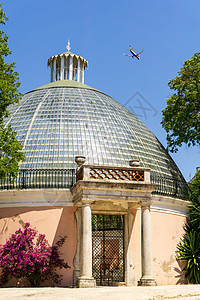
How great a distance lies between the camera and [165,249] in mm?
19312

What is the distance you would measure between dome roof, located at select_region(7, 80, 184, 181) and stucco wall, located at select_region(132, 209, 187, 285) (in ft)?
9.96

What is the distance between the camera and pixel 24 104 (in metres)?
23.5

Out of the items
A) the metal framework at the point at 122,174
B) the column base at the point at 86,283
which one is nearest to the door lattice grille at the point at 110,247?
the metal framework at the point at 122,174

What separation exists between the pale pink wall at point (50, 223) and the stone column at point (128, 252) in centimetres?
241

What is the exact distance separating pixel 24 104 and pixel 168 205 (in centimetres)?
989

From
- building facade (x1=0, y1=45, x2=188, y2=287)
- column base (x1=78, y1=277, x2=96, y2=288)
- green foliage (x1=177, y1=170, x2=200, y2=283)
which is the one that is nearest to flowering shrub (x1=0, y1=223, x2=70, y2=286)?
building facade (x1=0, y1=45, x2=188, y2=287)

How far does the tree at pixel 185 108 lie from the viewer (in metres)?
23.2

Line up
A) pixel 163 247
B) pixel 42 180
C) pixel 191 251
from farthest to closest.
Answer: pixel 191 251 → pixel 163 247 → pixel 42 180

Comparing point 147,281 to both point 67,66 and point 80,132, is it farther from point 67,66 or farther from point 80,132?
point 67,66

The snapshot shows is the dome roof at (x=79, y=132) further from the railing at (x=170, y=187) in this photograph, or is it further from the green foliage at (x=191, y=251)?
the green foliage at (x=191, y=251)

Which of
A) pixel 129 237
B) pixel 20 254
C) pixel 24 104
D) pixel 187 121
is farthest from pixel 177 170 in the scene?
pixel 20 254

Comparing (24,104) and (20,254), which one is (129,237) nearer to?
(20,254)

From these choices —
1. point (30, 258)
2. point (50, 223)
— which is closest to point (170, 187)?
point (50, 223)

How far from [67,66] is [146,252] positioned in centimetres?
1638
